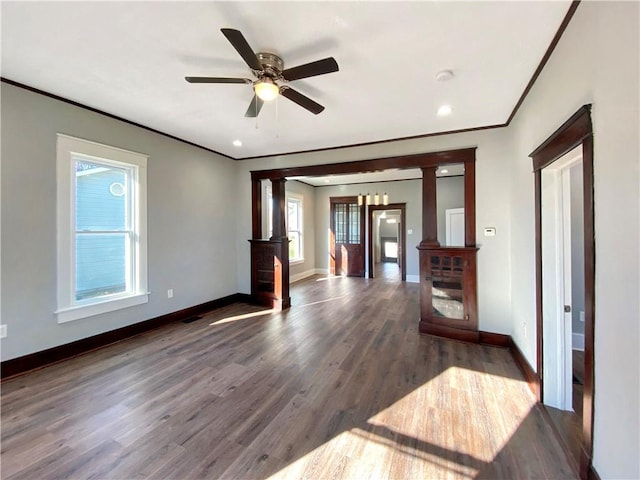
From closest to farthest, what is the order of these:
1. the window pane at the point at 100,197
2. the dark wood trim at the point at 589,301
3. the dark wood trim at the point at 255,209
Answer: the dark wood trim at the point at 589,301, the window pane at the point at 100,197, the dark wood trim at the point at 255,209

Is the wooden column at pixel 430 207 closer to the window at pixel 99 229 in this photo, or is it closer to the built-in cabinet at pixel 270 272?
the built-in cabinet at pixel 270 272

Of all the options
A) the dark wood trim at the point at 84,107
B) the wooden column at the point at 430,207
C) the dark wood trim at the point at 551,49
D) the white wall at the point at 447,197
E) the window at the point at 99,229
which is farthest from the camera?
the white wall at the point at 447,197

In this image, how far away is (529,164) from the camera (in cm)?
244

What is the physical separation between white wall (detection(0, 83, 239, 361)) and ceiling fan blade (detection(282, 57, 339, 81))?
2.58m

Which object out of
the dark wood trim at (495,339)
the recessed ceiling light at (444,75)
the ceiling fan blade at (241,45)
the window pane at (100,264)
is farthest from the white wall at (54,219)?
the dark wood trim at (495,339)

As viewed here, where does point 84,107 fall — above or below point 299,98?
above

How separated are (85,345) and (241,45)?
3.48 m

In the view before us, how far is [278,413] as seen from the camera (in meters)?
2.03

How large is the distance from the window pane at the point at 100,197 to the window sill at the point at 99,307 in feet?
2.87

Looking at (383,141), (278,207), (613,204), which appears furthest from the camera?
(278,207)

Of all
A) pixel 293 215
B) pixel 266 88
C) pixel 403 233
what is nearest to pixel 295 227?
pixel 293 215

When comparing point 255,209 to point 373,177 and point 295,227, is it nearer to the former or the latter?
point 295,227

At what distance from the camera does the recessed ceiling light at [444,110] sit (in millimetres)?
2816

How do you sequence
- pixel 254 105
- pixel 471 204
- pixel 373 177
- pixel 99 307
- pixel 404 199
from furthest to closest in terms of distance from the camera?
pixel 404 199 < pixel 373 177 < pixel 471 204 < pixel 99 307 < pixel 254 105
